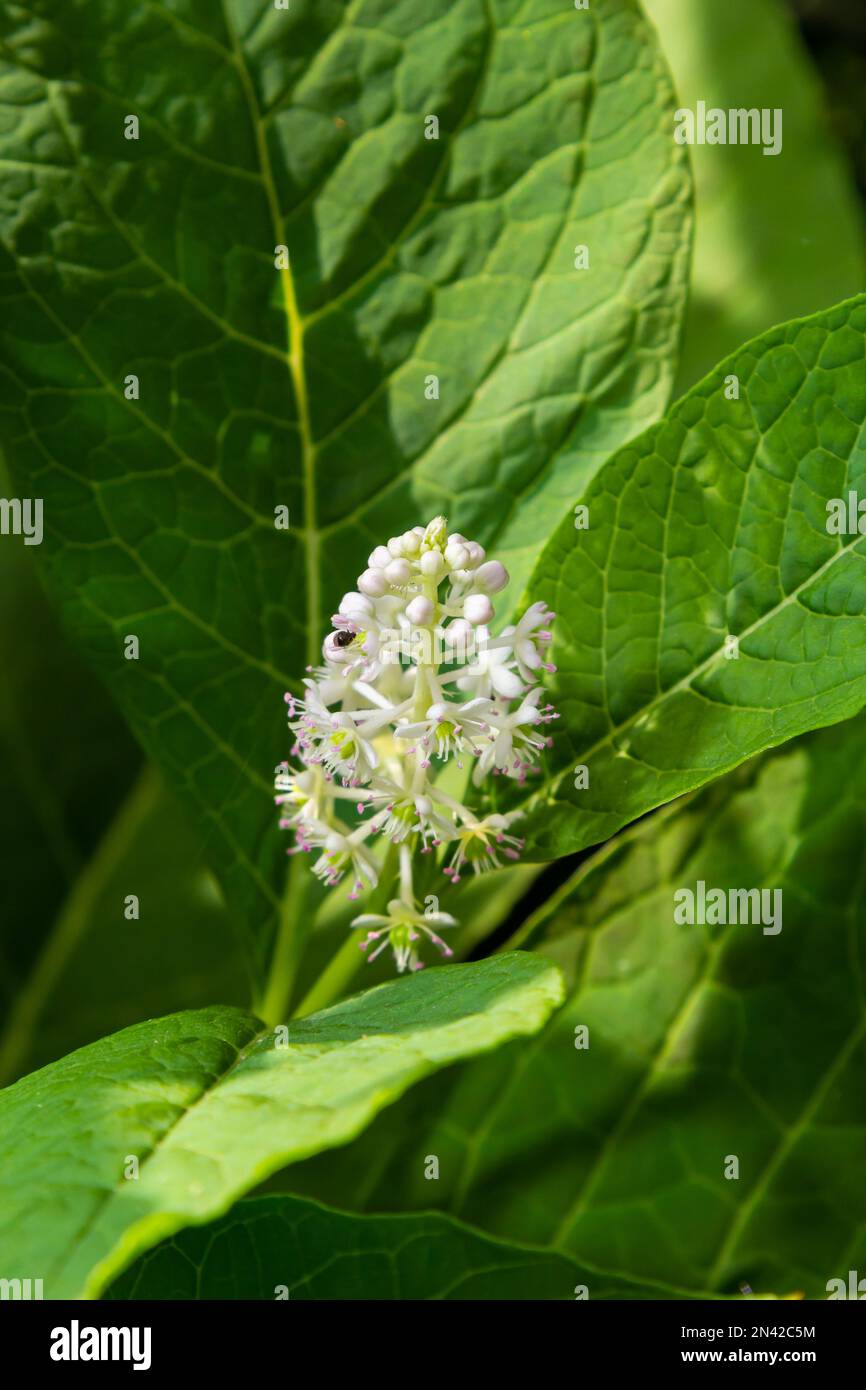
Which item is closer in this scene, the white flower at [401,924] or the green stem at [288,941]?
the white flower at [401,924]

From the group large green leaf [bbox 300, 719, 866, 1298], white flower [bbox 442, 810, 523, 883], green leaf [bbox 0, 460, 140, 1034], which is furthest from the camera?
green leaf [bbox 0, 460, 140, 1034]

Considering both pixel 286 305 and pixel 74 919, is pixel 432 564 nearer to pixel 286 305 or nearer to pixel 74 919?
pixel 286 305

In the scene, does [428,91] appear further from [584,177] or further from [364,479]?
[364,479]

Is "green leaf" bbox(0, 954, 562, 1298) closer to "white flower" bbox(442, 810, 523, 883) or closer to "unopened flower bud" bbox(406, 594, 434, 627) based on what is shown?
"white flower" bbox(442, 810, 523, 883)

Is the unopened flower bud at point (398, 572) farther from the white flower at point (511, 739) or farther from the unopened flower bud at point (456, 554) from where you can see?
the white flower at point (511, 739)

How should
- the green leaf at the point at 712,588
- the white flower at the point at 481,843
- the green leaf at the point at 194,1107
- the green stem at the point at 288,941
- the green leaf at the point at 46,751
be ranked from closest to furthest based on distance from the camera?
the green leaf at the point at 194,1107 → the green leaf at the point at 712,588 → the white flower at the point at 481,843 → the green stem at the point at 288,941 → the green leaf at the point at 46,751

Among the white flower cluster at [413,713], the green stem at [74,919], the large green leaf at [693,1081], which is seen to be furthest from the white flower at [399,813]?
the green stem at [74,919]

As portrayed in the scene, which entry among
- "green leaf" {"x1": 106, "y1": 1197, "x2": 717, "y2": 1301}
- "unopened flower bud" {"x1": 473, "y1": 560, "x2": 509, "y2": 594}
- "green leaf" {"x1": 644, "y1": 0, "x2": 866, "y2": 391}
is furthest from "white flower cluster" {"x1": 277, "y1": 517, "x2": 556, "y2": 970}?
"green leaf" {"x1": 644, "y1": 0, "x2": 866, "y2": 391}
